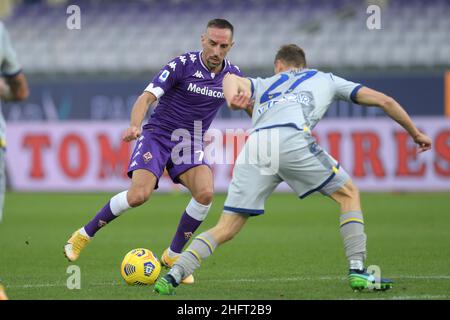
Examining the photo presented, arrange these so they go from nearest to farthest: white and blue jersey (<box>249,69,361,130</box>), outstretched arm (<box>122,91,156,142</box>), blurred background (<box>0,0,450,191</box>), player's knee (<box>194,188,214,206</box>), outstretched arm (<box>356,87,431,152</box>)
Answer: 1. outstretched arm (<box>356,87,431,152</box>)
2. white and blue jersey (<box>249,69,361,130</box>)
3. outstretched arm (<box>122,91,156,142</box>)
4. player's knee (<box>194,188,214,206</box>)
5. blurred background (<box>0,0,450,191</box>)

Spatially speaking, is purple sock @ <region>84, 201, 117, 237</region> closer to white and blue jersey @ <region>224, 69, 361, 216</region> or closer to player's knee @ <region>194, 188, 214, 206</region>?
player's knee @ <region>194, 188, 214, 206</region>

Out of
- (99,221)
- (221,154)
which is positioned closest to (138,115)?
(99,221)

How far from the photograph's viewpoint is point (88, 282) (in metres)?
8.30

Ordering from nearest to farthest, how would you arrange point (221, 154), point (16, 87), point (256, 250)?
point (16, 87), point (256, 250), point (221, 154)

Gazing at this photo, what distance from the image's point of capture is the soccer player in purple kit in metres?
8.79

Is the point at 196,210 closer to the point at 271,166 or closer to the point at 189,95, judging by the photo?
the point at 189,95

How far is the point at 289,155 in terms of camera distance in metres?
7.24

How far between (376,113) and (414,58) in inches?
96.7

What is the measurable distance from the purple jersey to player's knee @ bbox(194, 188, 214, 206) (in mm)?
618

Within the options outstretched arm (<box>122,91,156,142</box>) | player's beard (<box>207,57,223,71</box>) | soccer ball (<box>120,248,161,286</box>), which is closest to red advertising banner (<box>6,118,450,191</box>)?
player's beard (<box>207,57,223,71</box>)

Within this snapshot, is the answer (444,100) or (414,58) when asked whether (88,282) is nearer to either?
(444,100)

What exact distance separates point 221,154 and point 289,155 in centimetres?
1421
